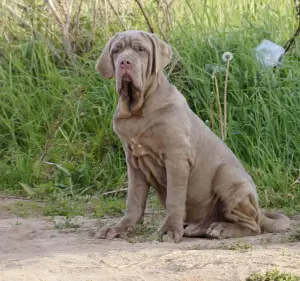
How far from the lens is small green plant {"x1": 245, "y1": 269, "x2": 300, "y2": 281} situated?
12.5 feet

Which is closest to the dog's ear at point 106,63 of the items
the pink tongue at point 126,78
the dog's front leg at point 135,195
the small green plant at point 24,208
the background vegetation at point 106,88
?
the pink tongue at point 126,78

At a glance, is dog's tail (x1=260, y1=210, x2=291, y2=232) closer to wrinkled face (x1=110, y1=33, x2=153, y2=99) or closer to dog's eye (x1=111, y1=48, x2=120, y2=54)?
wrinkled face (x1=110, y1=33, x2=153, y2=99)

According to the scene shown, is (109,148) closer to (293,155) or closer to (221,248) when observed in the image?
(293,155)

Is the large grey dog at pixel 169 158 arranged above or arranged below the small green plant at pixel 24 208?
above

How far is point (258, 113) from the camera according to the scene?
7242 mm

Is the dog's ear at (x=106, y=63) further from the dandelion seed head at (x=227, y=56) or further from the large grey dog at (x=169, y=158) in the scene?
the dandelion seed head at (x=227, y=56)

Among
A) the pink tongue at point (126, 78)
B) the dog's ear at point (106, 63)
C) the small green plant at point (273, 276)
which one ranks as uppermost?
the dog's ear at point (106, 63)

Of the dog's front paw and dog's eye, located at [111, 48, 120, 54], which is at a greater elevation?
dog's eye, located at [111, 48, 120, 54]

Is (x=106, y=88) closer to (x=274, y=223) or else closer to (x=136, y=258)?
(x=274, y=223)

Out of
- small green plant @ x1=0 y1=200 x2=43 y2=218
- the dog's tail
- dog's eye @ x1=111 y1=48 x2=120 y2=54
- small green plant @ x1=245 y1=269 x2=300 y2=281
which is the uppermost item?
dog's eye @ x1=111 y1=48 x2=120 y2=54

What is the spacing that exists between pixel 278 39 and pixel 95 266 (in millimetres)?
→ 4622

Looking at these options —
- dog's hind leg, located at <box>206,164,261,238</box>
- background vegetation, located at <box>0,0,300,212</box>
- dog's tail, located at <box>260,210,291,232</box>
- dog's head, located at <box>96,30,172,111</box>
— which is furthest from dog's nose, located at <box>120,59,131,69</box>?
background vegetation, located at <box>0,0,300,212</box>

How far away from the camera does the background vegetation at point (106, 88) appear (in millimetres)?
7156

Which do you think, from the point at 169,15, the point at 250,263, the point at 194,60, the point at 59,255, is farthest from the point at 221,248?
the point at 169,15
